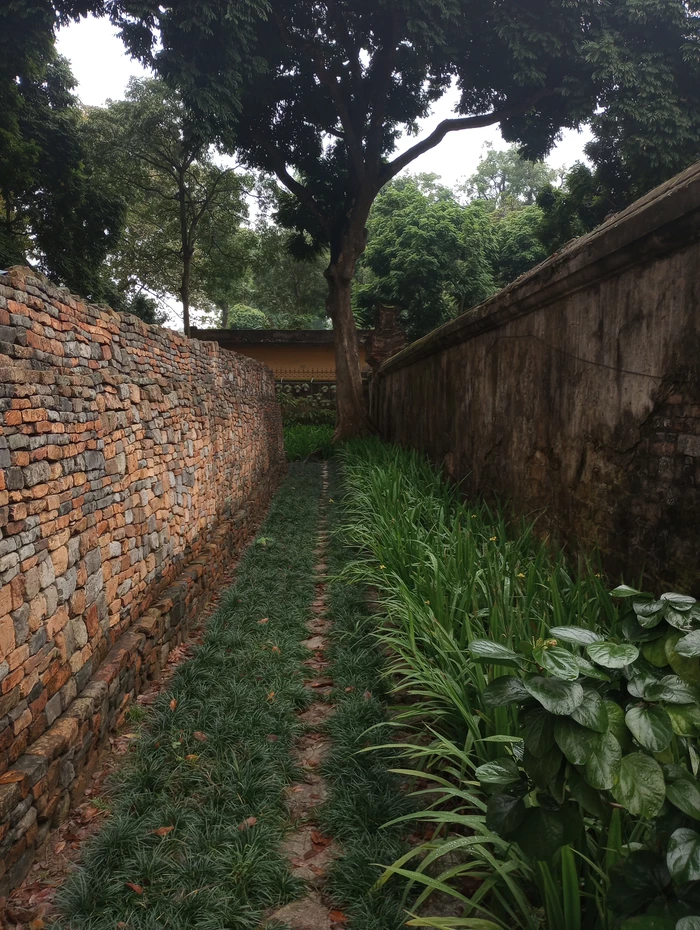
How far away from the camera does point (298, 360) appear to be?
67.1ft

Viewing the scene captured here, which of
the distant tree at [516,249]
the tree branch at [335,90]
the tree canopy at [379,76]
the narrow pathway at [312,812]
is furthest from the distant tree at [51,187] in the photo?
the distant tree at [516,249]

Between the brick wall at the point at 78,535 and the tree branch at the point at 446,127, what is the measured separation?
31.0ft

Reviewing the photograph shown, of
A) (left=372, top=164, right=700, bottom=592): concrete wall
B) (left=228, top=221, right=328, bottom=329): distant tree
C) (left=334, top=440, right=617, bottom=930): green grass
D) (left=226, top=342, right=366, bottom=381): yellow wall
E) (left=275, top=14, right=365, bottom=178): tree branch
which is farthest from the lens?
(left=228, top=221, right=328, bottom=329): distant tree

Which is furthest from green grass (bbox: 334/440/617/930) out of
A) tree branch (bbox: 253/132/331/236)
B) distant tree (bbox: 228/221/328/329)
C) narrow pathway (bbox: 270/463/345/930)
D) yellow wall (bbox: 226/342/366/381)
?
distant tree (bbox: 228/221/328/329)

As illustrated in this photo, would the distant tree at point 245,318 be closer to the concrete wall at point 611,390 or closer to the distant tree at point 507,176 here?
the distant tree at point 507,176

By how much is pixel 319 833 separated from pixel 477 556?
1.81 meters

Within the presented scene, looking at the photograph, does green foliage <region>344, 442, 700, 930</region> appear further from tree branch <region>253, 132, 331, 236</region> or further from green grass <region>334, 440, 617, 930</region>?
tree branch <region>253, 132, 331, 236</region>

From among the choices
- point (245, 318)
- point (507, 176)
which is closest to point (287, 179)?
point (245, 318)

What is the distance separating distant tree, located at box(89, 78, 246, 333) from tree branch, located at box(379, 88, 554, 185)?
512 cm

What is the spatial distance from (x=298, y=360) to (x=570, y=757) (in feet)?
65.7

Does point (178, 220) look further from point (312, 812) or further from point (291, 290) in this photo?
point (312, 812)

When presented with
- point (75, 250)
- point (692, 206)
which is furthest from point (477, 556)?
point (75, 250)

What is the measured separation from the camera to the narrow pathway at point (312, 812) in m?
1.89

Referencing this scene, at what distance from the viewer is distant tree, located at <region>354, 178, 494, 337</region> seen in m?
17.8
